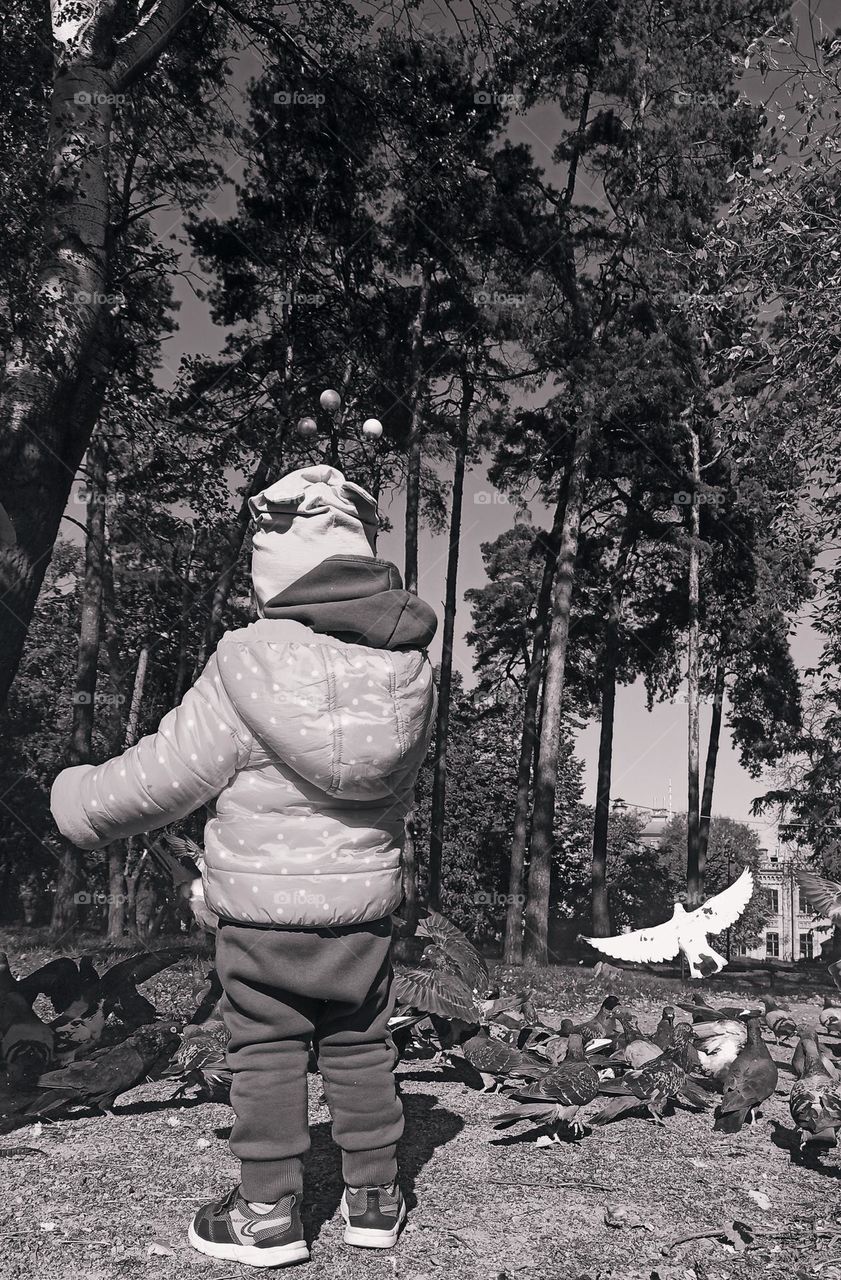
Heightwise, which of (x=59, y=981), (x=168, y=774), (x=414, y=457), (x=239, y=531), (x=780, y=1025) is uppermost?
(x=414, y=457)

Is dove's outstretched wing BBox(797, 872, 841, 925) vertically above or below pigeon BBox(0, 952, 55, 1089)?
above

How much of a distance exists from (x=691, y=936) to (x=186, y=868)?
2.55 m

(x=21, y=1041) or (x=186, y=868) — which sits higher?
(x=186, y=868)

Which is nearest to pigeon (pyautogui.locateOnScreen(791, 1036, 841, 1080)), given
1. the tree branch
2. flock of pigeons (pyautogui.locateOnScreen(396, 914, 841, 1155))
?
flock of pigeons (pyautogui.locateOnScreen(396, 914, 841, 1155))

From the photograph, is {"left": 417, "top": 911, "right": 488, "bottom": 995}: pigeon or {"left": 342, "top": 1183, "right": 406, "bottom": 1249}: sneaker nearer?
{"left": 342, "top": 1183, "right": 406, "bottom": 1249}: sneaker

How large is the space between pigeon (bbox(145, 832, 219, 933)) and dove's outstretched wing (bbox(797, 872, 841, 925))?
210cm

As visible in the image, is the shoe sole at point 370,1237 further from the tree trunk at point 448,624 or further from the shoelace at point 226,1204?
the tree trunk at point 448,624

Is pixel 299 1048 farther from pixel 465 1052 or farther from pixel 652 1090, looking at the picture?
pixel 652 1090

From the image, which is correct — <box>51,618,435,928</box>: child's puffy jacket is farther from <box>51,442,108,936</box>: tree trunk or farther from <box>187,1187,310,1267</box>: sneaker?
<box>51,442,108,936</box>: tree trunk

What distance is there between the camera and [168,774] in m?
2.18

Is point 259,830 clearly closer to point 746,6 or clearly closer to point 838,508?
point 838,508

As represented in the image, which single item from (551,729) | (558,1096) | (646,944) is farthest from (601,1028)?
(551,729)

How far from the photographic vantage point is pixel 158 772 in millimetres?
2180

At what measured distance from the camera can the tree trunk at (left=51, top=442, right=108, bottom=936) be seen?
52.5 feet
